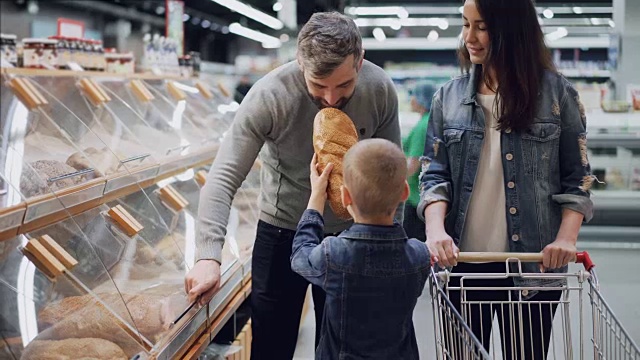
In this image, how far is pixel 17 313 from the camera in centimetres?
200

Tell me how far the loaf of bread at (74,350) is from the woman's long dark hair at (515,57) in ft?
4.14

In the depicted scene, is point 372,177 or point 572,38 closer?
point 372,177

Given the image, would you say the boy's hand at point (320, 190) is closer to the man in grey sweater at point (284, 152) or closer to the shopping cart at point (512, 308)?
the man in grey sweater at point (284, 152)

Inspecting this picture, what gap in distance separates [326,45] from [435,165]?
21.7 inches

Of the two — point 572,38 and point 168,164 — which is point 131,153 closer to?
point 168,164

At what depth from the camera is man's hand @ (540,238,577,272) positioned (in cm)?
199

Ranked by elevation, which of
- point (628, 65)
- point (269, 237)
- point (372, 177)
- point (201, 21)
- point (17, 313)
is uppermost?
point (201, 21)

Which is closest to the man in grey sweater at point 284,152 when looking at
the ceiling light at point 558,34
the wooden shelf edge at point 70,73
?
the wooden shelf edge at point 70,73

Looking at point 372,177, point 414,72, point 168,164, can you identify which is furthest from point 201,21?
point 372,177

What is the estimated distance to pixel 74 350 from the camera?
2.05 m

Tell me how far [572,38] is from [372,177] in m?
9.76

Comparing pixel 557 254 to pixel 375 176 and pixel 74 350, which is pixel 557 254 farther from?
pixel 74 350

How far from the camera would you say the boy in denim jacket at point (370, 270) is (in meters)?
1.74

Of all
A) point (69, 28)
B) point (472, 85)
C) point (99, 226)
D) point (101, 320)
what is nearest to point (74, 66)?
point (69, 28)
